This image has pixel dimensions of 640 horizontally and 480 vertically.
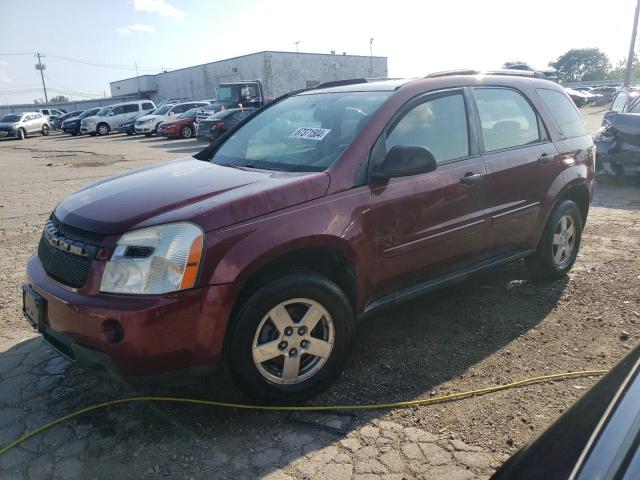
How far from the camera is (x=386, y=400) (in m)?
3.04

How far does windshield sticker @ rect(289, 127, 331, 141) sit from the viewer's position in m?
3.46

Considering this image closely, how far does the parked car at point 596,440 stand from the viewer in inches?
41.8

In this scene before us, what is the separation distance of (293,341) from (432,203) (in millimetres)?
1327

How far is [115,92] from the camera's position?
74.5 meters

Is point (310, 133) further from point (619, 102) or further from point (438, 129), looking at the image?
point (619, 102)

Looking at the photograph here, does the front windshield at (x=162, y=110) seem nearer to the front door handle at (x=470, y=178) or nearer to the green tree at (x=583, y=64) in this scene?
the front door handle at (x=470, y=178)

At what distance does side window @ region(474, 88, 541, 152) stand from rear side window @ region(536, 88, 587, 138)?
0.30 m

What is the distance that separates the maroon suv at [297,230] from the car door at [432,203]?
0.04ft

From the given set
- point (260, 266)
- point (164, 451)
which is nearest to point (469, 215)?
point (260, 266)

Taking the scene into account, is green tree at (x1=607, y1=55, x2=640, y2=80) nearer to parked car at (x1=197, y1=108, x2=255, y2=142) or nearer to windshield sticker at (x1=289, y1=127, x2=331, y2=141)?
parked car at (x1=197, y1=108, x2=255, y2=142)

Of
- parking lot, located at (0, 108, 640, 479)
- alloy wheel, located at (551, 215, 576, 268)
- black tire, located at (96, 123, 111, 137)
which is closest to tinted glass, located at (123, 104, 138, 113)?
black tire, located at (96, 123, 111, 137)

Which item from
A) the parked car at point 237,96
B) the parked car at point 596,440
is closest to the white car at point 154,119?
the parked car at point 237,96

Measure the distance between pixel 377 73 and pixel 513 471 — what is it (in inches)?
2256

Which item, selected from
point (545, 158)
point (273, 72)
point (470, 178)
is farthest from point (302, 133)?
point (273, 72)
